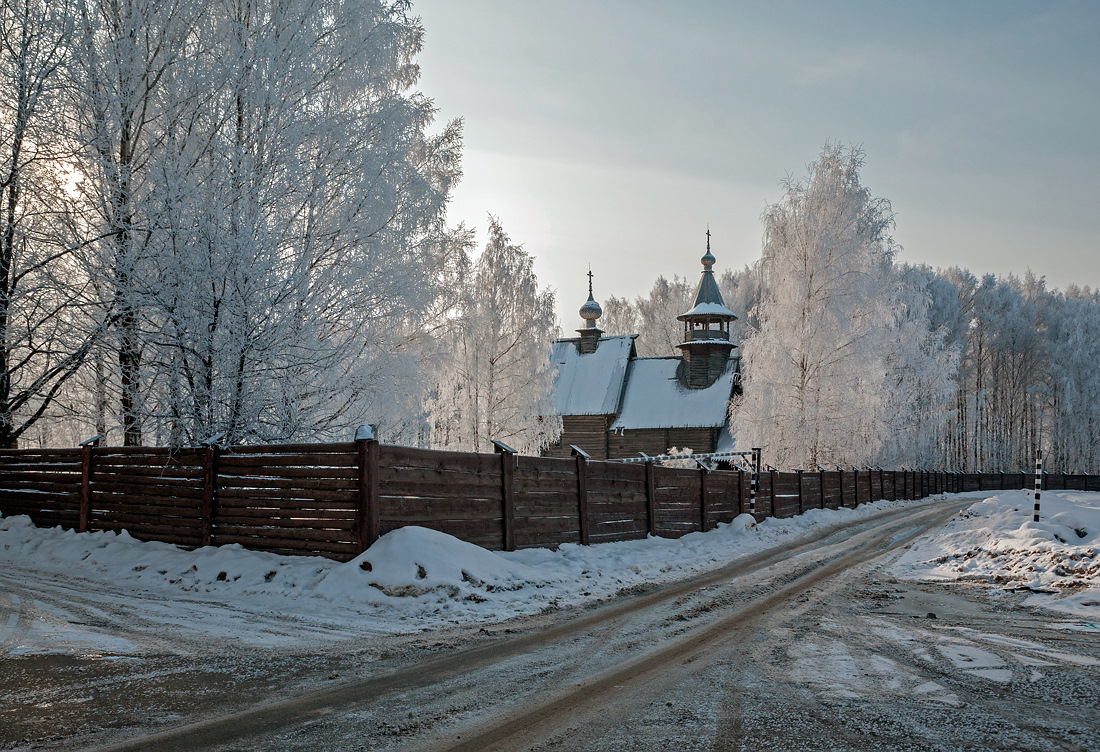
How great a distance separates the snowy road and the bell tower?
31.2m

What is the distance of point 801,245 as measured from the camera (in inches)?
966

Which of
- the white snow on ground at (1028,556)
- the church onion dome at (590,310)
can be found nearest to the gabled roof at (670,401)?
the church onion dome at (590,310)

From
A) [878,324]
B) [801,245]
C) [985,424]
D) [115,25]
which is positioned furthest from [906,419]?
[115,25]

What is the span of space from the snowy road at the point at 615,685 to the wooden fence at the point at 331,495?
1887mm

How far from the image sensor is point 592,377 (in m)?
40.8

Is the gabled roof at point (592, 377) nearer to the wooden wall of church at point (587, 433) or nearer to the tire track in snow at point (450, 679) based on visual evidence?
the wooden wall of church at point (587, 433)

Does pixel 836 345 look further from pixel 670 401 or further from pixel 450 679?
pixel 450 679

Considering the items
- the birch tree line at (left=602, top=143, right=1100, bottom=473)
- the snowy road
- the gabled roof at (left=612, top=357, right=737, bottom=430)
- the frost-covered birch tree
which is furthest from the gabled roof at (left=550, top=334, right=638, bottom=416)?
the snowy road

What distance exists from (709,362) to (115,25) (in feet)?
104

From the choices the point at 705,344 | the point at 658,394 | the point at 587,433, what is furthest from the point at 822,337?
the point at 587,433

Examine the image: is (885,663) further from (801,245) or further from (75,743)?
(801,245)

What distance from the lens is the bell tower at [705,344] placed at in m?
38.1

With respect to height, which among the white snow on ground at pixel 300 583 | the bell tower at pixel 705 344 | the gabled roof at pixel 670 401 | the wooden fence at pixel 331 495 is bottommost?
the white snow on ground at pixel 300 583

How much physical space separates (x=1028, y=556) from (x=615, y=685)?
26.4ft
